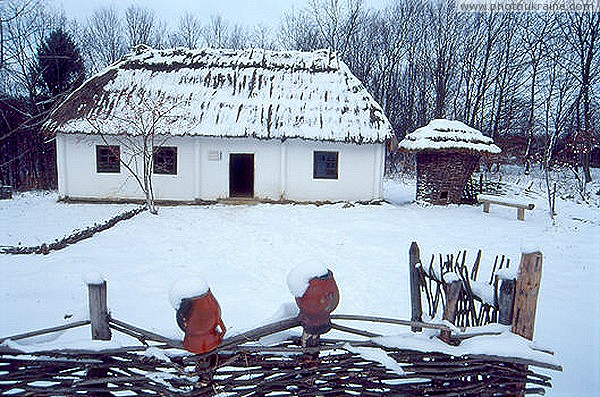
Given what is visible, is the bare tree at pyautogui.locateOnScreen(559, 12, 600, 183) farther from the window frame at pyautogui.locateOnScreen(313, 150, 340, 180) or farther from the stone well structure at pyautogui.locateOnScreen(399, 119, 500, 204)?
the window frame at pyautogui.locateOnScreen(313, 150, 340, 180)

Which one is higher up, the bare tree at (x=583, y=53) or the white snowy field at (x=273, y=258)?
the bare tree at (x=583, y=53)

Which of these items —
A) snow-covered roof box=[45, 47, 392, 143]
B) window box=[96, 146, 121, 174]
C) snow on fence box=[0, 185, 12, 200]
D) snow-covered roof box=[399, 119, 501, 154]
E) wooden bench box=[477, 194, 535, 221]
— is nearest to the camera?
wooden bench box=[477, 194, 535, 221]

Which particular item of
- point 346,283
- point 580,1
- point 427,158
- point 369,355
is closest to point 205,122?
point 427,158

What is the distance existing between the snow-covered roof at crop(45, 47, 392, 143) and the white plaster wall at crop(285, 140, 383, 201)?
0.62m

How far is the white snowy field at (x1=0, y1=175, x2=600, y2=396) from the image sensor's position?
4809 millimetres

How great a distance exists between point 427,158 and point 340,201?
3410mm

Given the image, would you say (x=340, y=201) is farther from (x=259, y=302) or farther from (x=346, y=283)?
(x=259, y=302)

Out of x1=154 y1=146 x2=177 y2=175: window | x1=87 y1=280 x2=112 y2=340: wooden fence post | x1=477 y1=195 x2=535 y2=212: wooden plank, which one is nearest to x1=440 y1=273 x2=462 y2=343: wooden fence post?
x1=87 y1=280 x2=112 y2=340: wooden fence post

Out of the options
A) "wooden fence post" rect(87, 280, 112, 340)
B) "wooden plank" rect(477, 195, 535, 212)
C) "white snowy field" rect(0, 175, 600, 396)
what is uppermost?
"wooden fence post" rect(87, 280, 112, 340)

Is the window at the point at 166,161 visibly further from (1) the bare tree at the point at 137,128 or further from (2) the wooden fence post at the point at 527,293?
(2) the wooden fence post at the point at 527,293

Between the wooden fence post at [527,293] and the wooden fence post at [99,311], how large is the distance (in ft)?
8.04

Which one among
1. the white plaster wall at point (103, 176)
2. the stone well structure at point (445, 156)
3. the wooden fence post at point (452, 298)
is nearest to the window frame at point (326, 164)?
the stone well structure at point (445, 156)

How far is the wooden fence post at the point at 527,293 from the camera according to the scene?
2.31m

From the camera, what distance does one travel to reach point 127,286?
5.81 m
